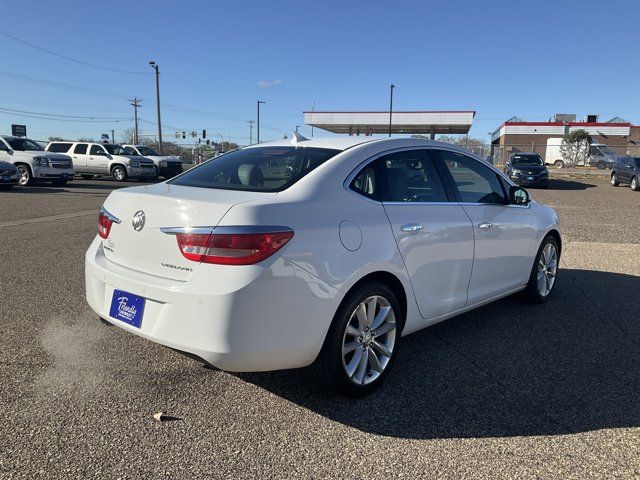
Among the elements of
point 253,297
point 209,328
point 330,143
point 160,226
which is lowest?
point 209,328

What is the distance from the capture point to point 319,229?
2.76m

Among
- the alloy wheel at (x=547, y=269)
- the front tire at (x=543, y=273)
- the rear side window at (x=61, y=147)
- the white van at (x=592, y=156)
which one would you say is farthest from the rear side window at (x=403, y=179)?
the white van at (x=592, y=156)

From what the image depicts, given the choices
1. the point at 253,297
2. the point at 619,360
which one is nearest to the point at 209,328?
the point at 253,297

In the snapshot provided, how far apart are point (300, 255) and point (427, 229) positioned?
1.18 meters

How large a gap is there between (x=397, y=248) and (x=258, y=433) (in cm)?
139

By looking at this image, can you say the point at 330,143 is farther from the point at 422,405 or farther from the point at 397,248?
the point at 422,405

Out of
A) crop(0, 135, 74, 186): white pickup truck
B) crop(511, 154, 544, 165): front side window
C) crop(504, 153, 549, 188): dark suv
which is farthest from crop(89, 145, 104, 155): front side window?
crop(511, 154, 544, 165): front side window

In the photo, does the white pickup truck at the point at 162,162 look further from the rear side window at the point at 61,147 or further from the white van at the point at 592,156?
the white van at the point at 592,156

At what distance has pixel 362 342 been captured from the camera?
3.14 metres

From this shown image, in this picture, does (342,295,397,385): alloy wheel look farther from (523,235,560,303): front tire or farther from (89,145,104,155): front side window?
(89,145,104,155): front side window

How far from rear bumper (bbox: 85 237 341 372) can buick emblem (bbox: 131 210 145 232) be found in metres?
0.30

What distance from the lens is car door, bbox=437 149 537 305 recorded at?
4.01 m

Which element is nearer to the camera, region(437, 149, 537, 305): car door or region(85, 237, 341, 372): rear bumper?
region(85, 237, 341, 372): rear bumper

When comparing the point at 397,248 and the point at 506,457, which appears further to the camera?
the point at 397,248
